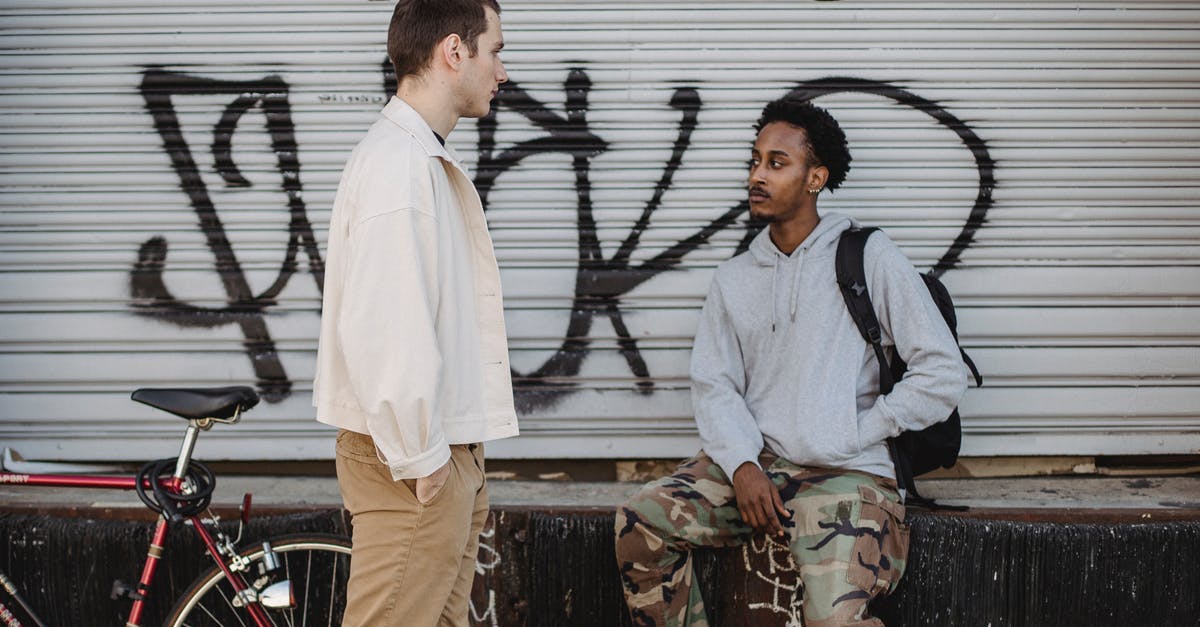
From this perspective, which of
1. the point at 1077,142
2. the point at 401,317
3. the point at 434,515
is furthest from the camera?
the point at 1077,142

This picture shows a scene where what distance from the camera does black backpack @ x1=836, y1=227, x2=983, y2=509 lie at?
3197 mm

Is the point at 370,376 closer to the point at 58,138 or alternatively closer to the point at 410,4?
the point at 410,4

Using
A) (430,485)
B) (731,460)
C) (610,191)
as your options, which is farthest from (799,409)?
(430,485)

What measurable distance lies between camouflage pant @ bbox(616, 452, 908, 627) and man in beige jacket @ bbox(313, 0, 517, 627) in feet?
2.76

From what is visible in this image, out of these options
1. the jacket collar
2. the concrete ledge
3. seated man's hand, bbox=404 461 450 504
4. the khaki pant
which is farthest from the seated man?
the jacket collar

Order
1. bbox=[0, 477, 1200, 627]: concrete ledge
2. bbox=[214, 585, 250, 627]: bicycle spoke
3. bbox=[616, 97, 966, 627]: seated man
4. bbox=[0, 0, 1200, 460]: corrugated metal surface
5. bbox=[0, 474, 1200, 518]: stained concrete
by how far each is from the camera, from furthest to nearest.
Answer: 1. bbox=[0, 0, 1200, 460]: corrugated metal surface
2. bbox=[0, 474, 1200, 518]: stained concrete
3. bbox=[0, 477, 1200, 627]: concrete ledge
4. bbox=[214, 585, 250, 627]: bicycle spoke
5. bbox=[616, 97, 966, 627]: seated man

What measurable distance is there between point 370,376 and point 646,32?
2281 millimetres

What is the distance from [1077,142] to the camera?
3.91 metres

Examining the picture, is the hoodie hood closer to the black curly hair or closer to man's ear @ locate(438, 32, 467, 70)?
the black curly hair

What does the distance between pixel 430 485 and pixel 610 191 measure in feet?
6.52

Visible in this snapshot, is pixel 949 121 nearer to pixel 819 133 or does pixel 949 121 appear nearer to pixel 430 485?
pixel 819 133

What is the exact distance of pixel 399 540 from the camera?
90.0 inches

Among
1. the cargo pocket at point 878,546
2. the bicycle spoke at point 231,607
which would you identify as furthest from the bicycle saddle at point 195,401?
the cargo pocket at point 878,546

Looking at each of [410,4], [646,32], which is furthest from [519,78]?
[410,4]
